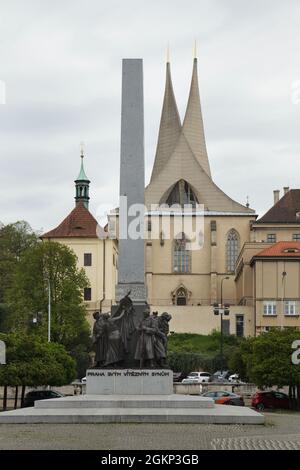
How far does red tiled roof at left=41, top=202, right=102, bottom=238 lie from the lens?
97.2 metres

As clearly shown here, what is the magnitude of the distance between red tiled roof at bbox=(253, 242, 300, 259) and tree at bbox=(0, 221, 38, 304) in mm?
22183

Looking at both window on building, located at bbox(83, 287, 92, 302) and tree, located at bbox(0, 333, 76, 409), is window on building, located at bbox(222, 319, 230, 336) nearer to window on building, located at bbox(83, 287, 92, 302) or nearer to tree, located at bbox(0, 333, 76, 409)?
window on building, located at bbox(83, 287, 92, 302)

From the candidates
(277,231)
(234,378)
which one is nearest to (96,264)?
(277,231)

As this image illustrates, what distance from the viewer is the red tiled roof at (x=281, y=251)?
84.1 meters

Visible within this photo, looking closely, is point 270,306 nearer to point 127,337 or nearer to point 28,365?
point 28,365

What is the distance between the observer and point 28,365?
47.0m

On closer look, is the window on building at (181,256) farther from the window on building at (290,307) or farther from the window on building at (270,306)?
the window on building at (290,307)

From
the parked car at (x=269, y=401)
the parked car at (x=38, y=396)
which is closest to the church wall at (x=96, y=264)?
the parked car at (x=38, y=396)

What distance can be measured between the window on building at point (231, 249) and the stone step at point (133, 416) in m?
77.1

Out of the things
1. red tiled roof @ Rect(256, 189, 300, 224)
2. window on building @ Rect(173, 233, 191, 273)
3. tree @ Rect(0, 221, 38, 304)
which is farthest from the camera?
window on building @ Rect(173, 233, 191, 273)

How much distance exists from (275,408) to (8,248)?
5849 centimetres

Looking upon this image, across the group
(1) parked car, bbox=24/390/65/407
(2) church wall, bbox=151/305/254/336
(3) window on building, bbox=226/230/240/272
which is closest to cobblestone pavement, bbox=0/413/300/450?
(1) parked car, bbox=24/390/65/407

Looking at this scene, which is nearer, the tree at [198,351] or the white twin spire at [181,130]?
the tree at [198,351]

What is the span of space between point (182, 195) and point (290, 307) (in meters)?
28.5
